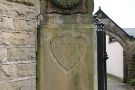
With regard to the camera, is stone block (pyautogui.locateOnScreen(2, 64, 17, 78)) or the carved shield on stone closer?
stone block (pyautogui.locateOnScreen(2, 64, 17, 78))

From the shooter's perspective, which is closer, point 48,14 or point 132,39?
point 48,14

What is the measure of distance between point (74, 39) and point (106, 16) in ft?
60.6

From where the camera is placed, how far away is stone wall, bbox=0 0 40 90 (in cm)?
300

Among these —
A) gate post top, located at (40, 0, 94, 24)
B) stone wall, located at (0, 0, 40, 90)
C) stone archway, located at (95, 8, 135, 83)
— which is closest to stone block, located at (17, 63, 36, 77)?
stone wall, located at (0, 0, 40, 90)

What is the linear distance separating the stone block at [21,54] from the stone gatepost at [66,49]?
0.25 ft

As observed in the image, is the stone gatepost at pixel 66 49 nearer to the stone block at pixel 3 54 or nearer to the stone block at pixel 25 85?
the stone block at pixel 25 85

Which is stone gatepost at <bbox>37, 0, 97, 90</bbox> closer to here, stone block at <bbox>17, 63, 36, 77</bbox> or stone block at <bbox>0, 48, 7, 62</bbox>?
stone block at <bbox>17, 63, 36, 77</bbox>

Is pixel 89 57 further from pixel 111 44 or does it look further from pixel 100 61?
pixel 111 44

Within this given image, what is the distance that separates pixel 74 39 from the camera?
10.6 feet

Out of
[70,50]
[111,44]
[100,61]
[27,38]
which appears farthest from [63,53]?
[111,44]

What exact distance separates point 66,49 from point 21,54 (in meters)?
0.40

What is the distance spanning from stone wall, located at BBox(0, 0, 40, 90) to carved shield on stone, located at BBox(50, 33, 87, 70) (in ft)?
0.63

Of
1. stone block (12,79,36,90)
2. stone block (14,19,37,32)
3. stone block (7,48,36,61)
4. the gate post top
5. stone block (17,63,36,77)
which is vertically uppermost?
the gate post top

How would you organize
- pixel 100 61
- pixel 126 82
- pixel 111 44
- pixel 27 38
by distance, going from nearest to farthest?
pixel 27 38
pixel 100 61
pixel 126 82
pixel 111 44
